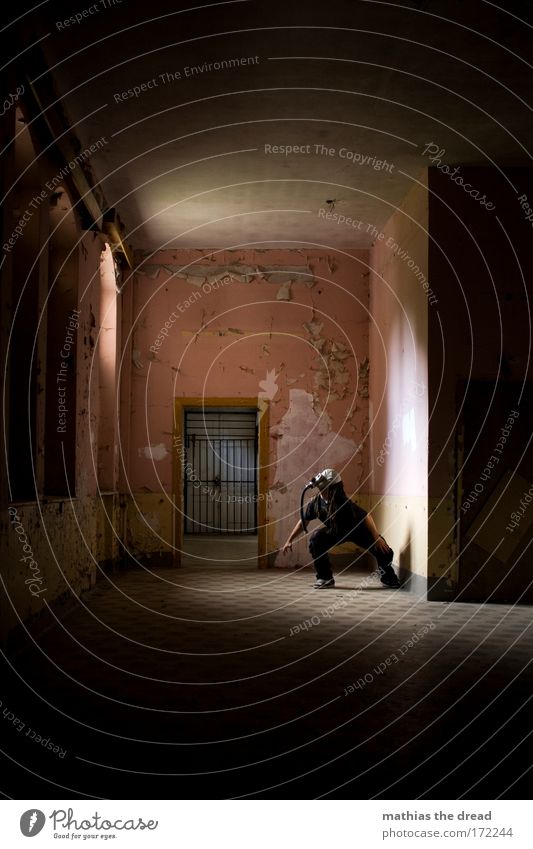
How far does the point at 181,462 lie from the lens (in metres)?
9.77

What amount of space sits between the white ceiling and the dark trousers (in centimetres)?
319

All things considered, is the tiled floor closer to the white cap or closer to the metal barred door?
the white cap

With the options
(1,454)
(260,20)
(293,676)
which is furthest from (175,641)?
(260,20)

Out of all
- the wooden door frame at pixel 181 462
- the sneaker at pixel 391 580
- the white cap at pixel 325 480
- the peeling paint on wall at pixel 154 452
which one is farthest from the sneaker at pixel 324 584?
the peeling paint on wall at pixel 154 452

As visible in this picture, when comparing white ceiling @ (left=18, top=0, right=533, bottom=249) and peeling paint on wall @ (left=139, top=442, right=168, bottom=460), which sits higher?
white ceiling @ (left=18, top=0, right=533, bottom=249)

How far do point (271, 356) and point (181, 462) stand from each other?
162 cm

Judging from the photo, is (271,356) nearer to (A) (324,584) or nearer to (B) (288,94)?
(A) (324,584)

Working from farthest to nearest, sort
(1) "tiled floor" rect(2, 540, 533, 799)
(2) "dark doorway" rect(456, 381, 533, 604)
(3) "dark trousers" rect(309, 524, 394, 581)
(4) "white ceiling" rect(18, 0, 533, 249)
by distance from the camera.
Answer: (3) "dark trousers" rect(309, 524, 394, 581)
(2) "dark doorway" rect(456, 381, 533, 604)
(4) "white ceiling" rect(18, 0, 533, 249)
(1) "tiled floor" rect(2, 540, 533, 799)

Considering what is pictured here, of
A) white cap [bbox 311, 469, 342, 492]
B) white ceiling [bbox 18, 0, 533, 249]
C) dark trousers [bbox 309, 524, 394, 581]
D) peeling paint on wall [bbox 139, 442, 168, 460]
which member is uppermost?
white ceiling [bbox 18, 0, 533, 249]

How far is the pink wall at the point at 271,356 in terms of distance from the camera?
9.77 meters

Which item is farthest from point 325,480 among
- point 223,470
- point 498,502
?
point 223,470

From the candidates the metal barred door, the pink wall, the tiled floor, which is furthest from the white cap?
the metal barred door

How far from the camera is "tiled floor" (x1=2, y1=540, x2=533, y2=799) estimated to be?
2.65 meters

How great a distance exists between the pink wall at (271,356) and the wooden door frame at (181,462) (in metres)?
0.08
